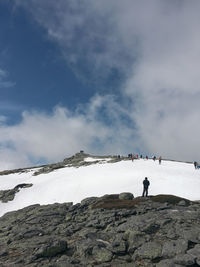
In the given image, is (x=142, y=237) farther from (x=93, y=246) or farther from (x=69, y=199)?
(x=69, y=199)

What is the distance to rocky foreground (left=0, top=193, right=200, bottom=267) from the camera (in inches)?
534

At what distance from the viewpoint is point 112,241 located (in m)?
16.3

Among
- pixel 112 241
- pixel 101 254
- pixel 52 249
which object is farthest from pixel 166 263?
pixel 52 249

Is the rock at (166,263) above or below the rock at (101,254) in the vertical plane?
above

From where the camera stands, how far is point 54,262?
1415 cm

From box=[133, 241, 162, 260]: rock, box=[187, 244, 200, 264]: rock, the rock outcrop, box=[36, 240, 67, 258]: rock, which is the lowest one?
box=[36, 240, 67, 258]: rock

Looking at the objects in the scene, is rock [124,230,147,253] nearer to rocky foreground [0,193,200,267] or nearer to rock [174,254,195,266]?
rocky foreground [0,193,200,267]

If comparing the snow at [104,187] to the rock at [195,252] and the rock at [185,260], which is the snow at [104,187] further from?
the rock at [185,260]

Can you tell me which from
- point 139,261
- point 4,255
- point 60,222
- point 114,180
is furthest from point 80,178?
point 139,261

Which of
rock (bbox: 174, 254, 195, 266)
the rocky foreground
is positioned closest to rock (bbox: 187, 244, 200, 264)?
the rocky foreground

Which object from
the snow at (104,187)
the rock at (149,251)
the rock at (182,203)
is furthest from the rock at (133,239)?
the snow at (104,187)

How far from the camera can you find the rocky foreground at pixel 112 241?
13.6m

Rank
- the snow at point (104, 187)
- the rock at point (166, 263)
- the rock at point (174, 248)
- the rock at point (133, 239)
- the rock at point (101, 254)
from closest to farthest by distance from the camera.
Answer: the rock at point (166, 263), the rock at point (174, 248), the rock at point (101, 254), the rock at point (133, 239), the snow at point (104, 187)

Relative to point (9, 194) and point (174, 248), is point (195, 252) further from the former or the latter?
point (9, 194)
